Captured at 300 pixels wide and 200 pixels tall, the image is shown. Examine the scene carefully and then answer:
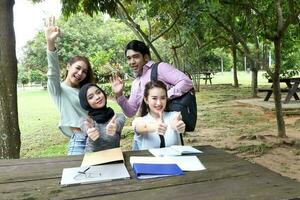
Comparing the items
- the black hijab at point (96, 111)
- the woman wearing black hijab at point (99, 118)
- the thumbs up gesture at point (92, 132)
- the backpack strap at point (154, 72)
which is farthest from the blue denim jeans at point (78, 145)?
the backpack strap at point (154, 72)

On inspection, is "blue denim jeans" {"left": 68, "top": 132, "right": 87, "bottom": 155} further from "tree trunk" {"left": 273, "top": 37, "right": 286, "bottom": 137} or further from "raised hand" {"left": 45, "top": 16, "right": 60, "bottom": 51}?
"tree trunk" {"left": 273, "top": 37, "right": 286, "bottom": 137}

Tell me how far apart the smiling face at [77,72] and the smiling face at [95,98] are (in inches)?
11.6

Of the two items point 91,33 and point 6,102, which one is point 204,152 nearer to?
point 6,102

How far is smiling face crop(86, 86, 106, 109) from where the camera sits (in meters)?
2.48

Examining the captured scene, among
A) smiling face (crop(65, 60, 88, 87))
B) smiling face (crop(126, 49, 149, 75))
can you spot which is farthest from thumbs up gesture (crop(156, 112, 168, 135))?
smiling face (crop(65, 60, 88, 87))

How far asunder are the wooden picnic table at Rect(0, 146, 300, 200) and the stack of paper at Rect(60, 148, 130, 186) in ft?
0.12

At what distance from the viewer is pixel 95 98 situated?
248cm

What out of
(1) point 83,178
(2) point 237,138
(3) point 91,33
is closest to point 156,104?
(1) point 83,178

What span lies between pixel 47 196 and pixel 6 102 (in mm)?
1779

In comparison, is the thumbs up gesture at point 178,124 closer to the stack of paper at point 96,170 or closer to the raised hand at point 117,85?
the stack of paper at point 96,170

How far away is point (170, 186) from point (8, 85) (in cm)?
202

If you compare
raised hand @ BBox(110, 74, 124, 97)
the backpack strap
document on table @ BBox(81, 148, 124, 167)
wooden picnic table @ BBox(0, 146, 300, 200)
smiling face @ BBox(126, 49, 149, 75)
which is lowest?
wooden picnic table @ BBox(0, 146, 300, 200)

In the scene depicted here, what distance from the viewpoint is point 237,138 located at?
6441 millimetres

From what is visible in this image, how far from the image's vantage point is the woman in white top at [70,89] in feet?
8.77
